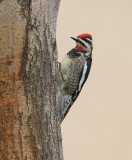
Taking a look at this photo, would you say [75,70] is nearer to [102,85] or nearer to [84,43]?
[84,43]

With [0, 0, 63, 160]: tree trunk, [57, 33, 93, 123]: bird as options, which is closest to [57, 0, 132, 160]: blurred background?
[57, 33, 93, 123]: bird

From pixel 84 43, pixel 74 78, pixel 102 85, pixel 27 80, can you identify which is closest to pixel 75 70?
pixel 74 78

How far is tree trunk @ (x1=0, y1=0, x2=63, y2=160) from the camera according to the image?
3240mm

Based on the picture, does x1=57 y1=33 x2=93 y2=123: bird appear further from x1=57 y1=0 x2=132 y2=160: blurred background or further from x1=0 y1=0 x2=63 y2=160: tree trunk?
x1=57 y1=0 x2=132 y2=160: blurred background

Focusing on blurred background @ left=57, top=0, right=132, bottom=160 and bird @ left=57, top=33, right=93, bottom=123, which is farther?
blurred background @ left=57, top=0, right=132, bottom=160

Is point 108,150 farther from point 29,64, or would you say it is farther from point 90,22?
point 29,64

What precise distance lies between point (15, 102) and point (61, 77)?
1.13 m

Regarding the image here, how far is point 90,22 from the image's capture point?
8094mm

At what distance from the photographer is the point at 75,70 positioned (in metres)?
4.54

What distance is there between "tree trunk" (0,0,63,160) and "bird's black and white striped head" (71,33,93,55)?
1057mm

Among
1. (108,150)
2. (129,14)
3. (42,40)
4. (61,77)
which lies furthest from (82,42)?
(129,14)

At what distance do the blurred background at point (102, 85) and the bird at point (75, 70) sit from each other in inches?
114

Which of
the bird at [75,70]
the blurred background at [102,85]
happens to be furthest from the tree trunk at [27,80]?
the blurred background at [102,85]

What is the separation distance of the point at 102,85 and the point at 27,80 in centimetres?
470
